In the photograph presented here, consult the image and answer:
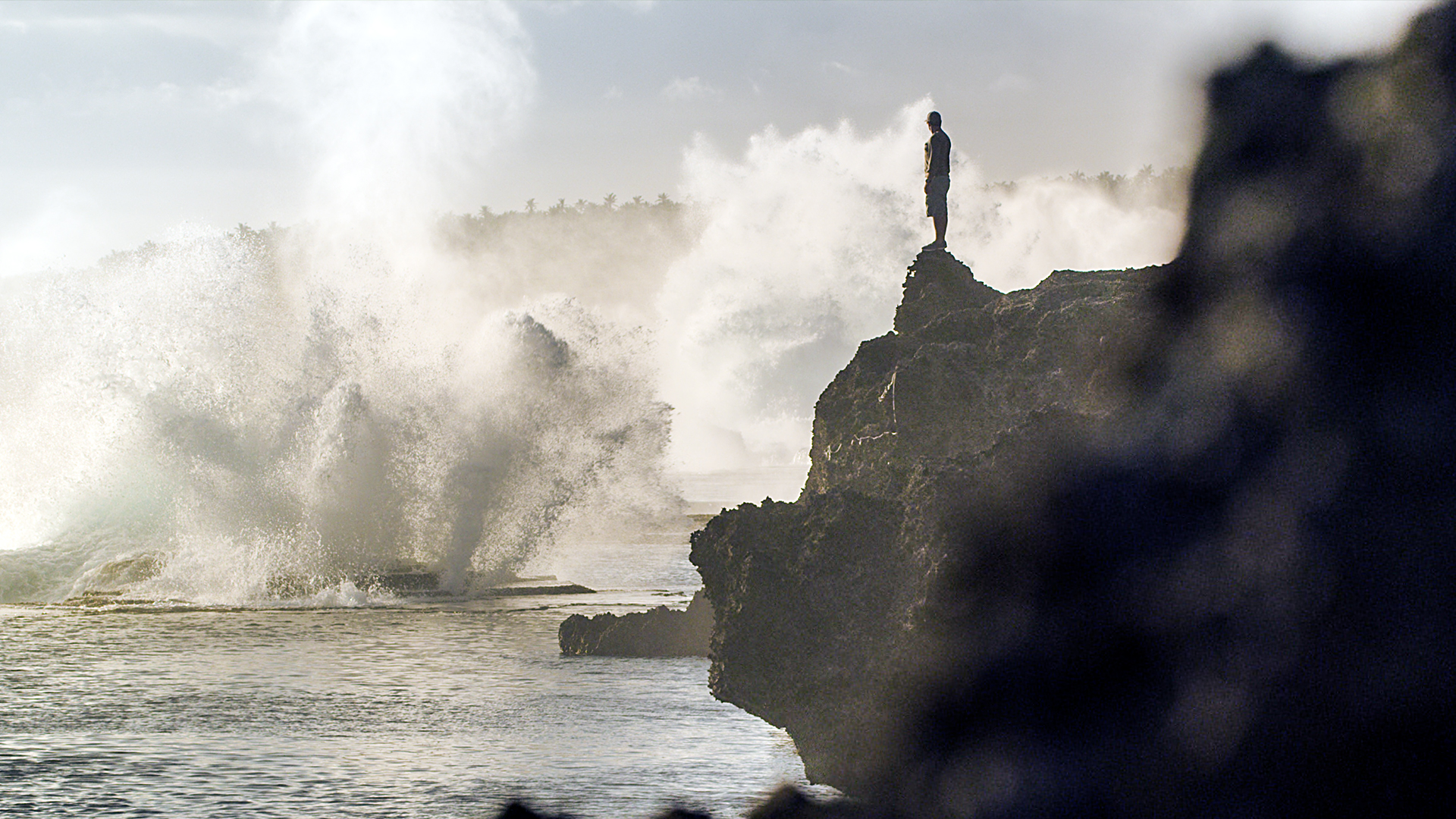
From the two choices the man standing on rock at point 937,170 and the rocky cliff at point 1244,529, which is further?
the man standing on rock at point 937,170

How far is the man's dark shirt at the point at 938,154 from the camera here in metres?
13.2

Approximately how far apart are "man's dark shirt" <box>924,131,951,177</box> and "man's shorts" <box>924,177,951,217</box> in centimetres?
5

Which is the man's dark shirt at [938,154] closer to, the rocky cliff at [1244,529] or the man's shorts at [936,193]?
the man's shorts at [936,193]

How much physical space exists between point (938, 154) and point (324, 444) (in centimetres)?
1538

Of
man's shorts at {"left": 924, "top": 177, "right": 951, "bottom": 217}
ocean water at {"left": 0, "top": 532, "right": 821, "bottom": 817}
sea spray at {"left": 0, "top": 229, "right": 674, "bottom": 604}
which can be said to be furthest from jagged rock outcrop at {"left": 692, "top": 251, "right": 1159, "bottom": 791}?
sea spray at {"left": 0, "top": 229, "right": 674, "bottom": 604}

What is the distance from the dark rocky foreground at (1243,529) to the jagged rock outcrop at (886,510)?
0.07 meters

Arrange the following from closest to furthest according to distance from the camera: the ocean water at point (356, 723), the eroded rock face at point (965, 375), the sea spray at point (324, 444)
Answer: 1. the eroded rock face at point (965, 375)
2. the ocean water at point (356, 723)
3. the sea spray at point (324, 444)

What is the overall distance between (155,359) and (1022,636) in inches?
914

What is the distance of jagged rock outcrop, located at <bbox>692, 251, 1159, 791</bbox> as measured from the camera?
8.36 meters

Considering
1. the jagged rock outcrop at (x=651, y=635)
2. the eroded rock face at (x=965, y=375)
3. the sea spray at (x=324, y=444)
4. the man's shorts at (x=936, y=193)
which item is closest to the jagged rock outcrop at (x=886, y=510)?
the eroded rock face at (x=965, y=375)

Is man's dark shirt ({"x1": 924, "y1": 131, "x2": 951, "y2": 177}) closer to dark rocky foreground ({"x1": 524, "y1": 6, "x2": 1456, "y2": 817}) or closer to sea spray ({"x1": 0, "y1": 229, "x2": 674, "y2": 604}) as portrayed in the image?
dark rocky foreground ({"x1": 524, "y1": 6, "x2": 1456, "y2": 817})

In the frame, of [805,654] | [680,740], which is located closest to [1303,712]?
[805,654]

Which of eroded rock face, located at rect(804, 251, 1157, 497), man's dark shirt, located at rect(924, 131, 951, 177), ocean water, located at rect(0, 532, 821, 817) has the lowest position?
ocean water, located at rect(0, 532, 821, 817)

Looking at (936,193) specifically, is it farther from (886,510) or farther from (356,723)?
(356,723)
